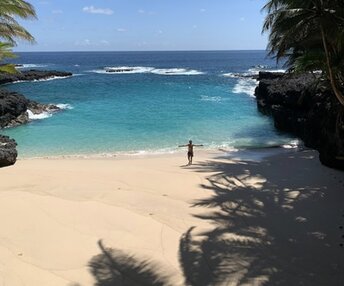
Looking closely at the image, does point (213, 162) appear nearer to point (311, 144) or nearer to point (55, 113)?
point (311, 144)

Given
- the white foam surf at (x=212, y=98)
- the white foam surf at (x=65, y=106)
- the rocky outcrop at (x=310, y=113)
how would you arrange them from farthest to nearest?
the white foam surf at (x=212, y=98), the white foam surf at (x=65, y=106), the rocky outcrop at (x=310, y=113)

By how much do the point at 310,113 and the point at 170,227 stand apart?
1506 centimetres

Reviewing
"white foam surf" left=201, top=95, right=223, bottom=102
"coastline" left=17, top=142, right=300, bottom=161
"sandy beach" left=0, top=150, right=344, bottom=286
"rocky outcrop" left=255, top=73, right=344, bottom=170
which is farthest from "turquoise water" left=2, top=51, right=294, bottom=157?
"sandy beach" left=0, top=150, right=344, bottom=286

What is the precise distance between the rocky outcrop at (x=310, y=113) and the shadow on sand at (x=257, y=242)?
2.08 meters

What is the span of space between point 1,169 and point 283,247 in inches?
459

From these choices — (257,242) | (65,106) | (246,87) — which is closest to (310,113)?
(257,242)

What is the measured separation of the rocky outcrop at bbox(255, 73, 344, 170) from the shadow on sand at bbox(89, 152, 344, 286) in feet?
6.81

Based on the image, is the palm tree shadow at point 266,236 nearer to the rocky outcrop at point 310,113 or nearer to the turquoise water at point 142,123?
the rocky outcrop at point 310,113

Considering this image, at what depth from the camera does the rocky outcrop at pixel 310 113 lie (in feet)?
53.1

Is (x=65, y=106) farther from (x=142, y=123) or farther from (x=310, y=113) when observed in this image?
(x=310, y=113)

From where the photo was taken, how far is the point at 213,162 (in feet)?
58.9

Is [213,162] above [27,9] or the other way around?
the other way around

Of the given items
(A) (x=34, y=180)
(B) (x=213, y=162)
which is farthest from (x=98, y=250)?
(B) (x=213, y=162)

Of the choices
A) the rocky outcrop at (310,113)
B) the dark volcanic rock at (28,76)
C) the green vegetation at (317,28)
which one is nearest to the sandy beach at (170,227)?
the rocky outcrop at (310,113)
